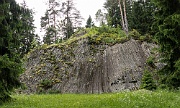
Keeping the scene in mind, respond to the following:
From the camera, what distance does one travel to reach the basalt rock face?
3322 cm

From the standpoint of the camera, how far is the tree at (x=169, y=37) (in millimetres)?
18406

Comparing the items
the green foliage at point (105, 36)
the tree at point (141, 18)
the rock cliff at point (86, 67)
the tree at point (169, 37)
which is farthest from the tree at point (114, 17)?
the tree at point (169, 37)

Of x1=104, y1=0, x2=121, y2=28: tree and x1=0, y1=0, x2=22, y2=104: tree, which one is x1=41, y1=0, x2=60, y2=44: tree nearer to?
x1=104, y1=0, x2=121, y2=28: tree

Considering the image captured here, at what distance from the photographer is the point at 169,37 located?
18.6 m

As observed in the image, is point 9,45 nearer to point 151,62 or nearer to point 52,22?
point 151,62

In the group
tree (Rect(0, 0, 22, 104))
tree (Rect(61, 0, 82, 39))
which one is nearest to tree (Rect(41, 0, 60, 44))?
tree (Rect(61, 0, 82, 39))

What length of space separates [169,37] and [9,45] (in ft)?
36.6

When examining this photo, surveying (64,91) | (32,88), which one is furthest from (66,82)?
(32,88)

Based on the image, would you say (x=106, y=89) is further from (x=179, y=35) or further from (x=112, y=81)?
(x=179, y=35)

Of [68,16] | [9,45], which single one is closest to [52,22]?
[68,16]

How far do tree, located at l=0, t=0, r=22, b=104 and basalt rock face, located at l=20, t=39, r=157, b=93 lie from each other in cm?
1608

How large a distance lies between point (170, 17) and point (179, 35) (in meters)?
1.45

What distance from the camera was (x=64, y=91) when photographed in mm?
33688

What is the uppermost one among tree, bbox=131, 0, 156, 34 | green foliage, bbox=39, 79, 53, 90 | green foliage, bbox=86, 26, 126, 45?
tree, bbox=131, 0, 156, 34
